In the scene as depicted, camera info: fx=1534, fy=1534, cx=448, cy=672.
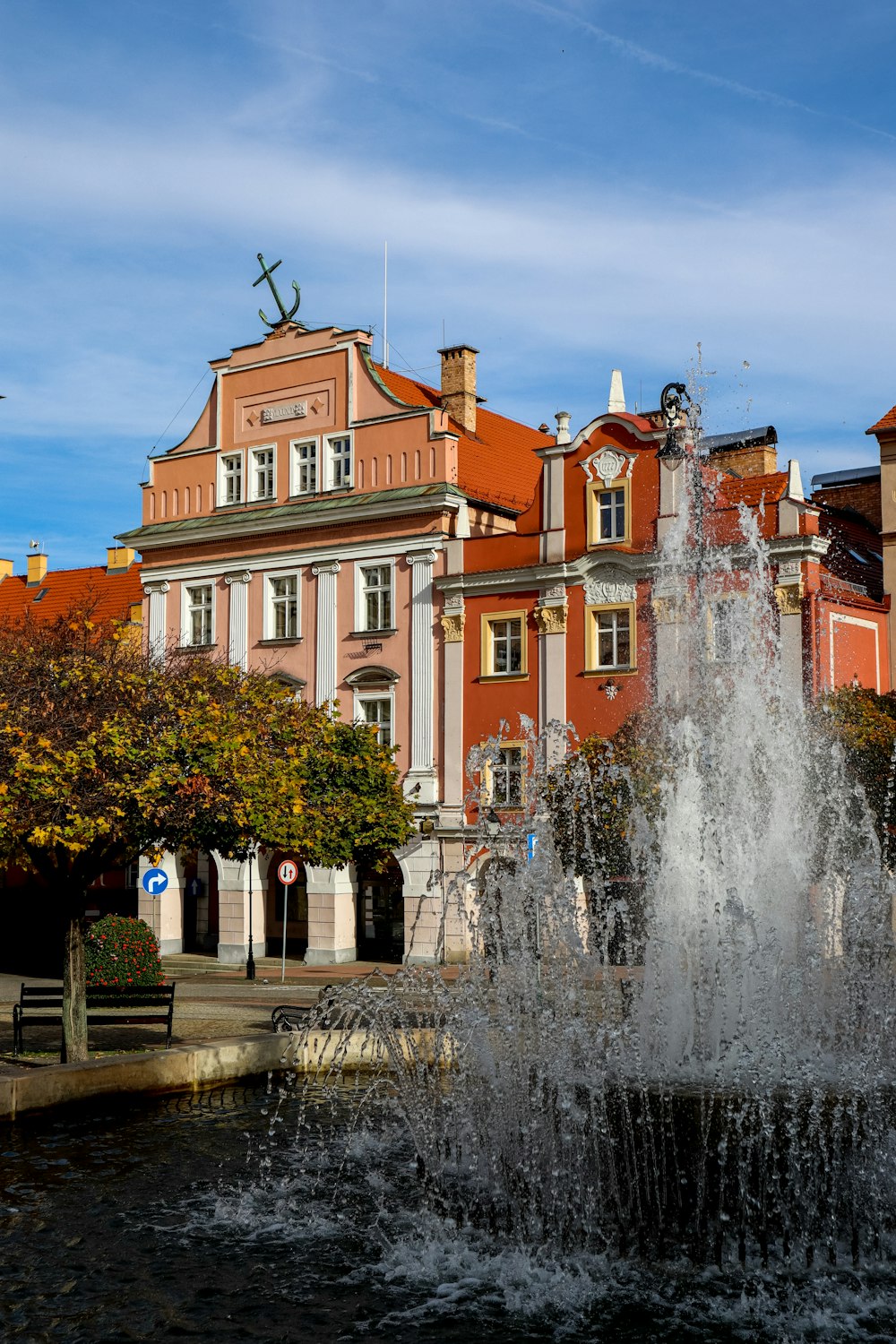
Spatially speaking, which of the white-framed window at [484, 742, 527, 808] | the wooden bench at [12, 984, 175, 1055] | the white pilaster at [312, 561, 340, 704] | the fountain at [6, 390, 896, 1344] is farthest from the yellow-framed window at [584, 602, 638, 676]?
the wooden bench at [12, 984, 175, 1055]

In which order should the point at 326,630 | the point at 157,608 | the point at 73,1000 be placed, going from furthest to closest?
the point at 157,608
the point at 326,630
the point at 73,1000

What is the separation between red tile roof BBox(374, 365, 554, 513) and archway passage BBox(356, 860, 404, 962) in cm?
985

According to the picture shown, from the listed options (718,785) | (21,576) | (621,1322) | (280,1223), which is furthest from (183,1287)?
(21,576)

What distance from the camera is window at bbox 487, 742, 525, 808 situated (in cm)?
3497

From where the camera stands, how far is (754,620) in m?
32.2

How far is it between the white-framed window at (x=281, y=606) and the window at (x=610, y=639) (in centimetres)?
900

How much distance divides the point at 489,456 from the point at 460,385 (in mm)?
2281

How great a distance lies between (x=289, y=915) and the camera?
4078 cm

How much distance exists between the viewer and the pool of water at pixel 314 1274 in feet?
29.1

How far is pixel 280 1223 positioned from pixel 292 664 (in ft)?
96.8

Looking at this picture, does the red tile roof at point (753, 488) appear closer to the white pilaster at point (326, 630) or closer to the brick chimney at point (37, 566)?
the white pilaster at point (326, 630)

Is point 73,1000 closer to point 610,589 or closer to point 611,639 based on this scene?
point 611,639

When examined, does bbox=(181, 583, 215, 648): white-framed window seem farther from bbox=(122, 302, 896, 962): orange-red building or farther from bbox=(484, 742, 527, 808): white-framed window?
bbox=(484, 742, 527, 808): white-framed window

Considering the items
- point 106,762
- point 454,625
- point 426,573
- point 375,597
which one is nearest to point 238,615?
point 375,597
